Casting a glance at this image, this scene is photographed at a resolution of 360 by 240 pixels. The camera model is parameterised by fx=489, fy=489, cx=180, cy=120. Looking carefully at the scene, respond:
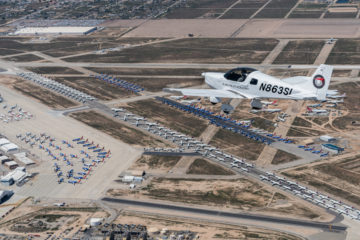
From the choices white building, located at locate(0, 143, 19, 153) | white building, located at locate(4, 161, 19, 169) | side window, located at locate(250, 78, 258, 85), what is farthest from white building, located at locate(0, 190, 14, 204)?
side window, located at locate(250, 78, 258, 85)

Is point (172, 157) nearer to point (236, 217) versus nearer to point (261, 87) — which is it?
point (261, 87)

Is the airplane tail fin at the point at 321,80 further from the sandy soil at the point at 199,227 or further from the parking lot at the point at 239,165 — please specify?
the sandy soil at the point at 199,227

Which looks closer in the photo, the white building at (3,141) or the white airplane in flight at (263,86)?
the white airplane in flight at (263,86)

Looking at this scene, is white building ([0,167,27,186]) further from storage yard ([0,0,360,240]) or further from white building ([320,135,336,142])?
white building ([320,135,336,142])

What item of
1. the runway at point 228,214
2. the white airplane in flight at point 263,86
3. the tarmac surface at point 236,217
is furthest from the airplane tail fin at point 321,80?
the runway at point 228,214

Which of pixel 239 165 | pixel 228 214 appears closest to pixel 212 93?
pixel 239 165

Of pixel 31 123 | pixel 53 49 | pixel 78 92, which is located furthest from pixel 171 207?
pixel 53 49

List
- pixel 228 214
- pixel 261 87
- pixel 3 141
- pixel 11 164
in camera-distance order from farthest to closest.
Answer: pixel 3 141 < pixel 261 87 < pixel 11 164 < pixel 228 214
